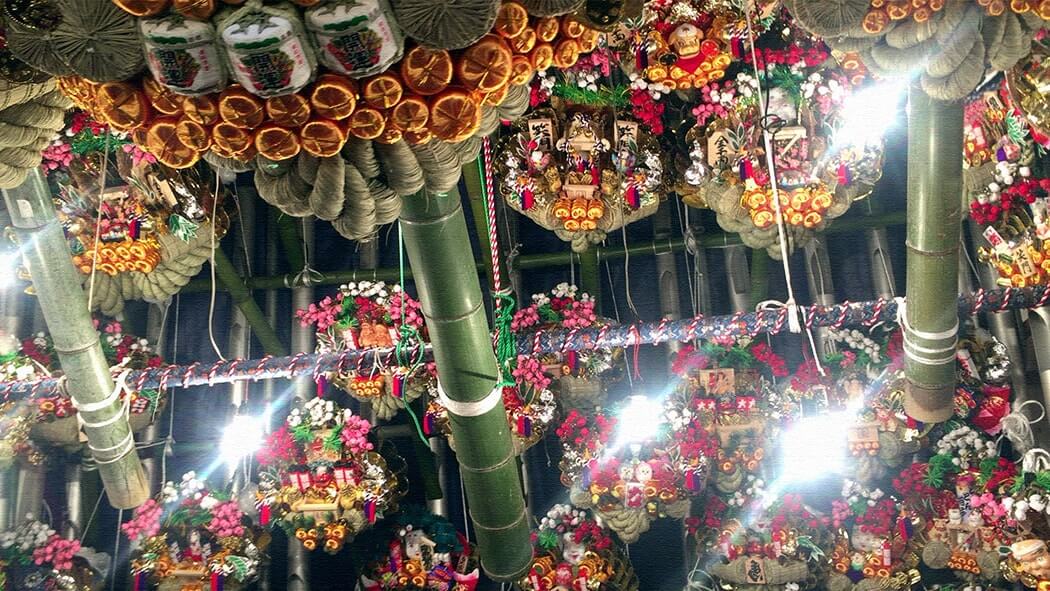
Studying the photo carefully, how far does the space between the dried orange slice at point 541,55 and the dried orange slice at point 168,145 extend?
1.06m

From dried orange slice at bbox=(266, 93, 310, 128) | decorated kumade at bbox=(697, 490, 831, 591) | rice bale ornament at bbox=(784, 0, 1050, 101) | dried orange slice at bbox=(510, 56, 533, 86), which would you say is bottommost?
decorated kumade at bbox=(697, 490, 831, 591)

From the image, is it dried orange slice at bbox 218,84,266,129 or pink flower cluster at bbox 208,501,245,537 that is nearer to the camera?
dried orange slice at bbox 218,84,266,129

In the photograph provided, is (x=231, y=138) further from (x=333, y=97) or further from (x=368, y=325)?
(x=368, y=325)

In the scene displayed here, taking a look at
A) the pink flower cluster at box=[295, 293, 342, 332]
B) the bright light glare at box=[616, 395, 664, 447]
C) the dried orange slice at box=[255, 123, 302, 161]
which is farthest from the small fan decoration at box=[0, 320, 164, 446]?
the dried orange slice at box=[255, 123, 302, 161]

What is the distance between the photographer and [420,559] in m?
7.20

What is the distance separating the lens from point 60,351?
4766 millimetres

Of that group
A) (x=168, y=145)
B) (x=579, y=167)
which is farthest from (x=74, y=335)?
(x=579, y=167)

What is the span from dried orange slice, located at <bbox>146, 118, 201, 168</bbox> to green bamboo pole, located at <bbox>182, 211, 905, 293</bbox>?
4326mm

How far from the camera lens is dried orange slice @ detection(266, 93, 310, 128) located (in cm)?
274

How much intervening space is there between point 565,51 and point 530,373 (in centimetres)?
416

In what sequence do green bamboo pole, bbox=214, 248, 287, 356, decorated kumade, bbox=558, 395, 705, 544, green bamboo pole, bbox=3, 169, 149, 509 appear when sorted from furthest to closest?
1. green bamboo pole, bbox=214, 248, 287, 356
2. decorated kumade, bbox=558, 395, 705, 544
3. green bamboo pole, bbox=3, 169, 149, 509

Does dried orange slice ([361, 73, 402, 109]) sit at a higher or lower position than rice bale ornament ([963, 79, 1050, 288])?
lower

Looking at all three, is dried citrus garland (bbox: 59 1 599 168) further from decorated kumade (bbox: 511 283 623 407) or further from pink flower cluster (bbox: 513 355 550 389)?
pink flower cluster (bbox: 513 355 550 389)

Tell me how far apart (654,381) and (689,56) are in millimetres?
2784
